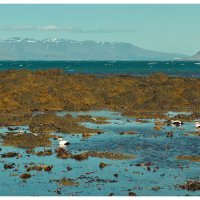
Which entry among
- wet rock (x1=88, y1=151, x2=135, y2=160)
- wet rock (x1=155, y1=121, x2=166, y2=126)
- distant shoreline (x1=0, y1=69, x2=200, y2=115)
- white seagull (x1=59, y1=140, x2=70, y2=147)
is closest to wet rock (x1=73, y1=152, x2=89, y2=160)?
wet rock (x1=88, y1=151, x2=135, y2=160)

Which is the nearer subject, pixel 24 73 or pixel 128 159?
pixel 128 159

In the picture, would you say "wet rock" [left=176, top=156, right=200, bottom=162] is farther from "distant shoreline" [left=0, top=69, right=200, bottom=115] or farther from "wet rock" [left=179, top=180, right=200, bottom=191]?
"distant shoreline" [left=0, top=69, right=200, bottom=115]

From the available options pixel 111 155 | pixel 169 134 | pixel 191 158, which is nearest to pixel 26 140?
pixel 111 155

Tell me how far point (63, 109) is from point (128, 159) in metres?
40.8

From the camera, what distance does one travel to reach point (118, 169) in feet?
130

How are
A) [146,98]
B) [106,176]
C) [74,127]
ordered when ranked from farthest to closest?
[146,98] < [74,127] < [106,176]

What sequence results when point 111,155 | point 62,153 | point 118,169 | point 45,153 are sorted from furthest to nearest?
1. point 45,153
2. point 111,155
3. point 62,153
4. point 118,169

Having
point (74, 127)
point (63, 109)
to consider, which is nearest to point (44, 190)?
point (74, 127)

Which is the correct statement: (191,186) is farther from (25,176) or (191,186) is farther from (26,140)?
(26,140)

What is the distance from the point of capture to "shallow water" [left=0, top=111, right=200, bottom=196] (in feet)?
109

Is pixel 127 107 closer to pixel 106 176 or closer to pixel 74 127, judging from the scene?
pixel 74 127

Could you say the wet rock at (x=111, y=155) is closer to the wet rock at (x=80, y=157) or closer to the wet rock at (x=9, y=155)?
the wet rock at (x=80, y=157)

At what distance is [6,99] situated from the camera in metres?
84.1

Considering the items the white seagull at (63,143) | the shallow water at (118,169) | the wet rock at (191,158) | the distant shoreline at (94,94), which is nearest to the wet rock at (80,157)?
the shallow water at (118,169)
